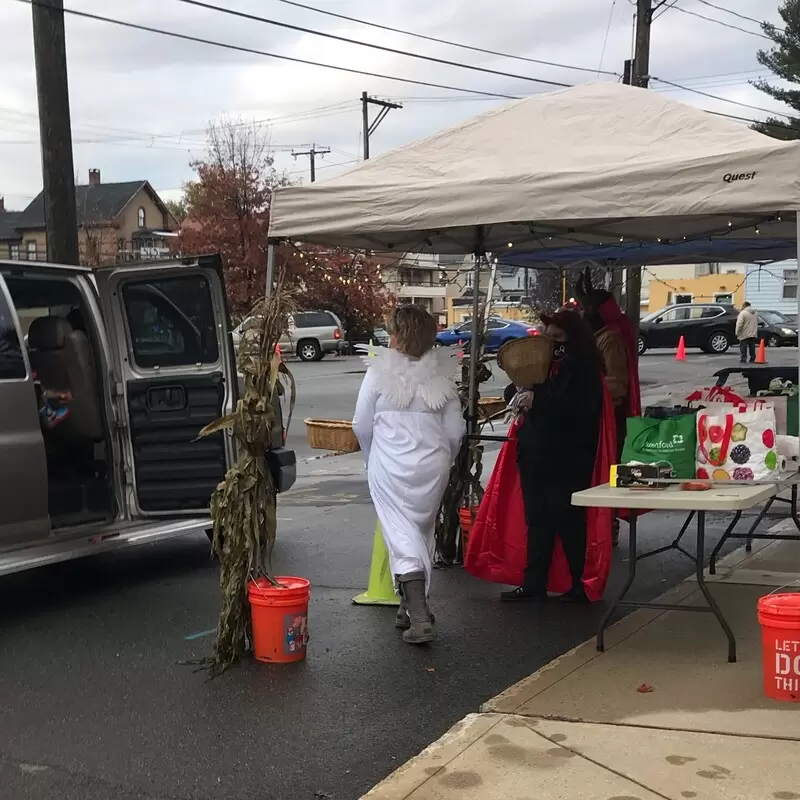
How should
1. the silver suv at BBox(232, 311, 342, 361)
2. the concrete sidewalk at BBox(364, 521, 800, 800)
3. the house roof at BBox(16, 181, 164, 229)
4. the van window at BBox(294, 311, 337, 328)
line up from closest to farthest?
the concrete sidewalk at BBox(364, 521, 800, 800) < the silver suv at BBox(232, 311, 342, 361) < the van window at BBox(294, 311, 337, 328) < the house roof at BBox(16, 181, 164, 229)

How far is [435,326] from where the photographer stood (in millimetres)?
5711

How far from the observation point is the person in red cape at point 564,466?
5.95 metres

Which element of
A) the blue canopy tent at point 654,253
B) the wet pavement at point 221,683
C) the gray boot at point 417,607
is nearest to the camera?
the wet pavement at point 221,683

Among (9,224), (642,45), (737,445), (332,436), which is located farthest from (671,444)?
(9,224)

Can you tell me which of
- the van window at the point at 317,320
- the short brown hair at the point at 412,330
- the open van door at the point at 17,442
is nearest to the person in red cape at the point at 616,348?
the short brown hair at the point at 412,330

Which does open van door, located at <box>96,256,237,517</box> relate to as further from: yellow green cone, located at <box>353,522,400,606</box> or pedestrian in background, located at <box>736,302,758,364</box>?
pedestrian in background, located at <box>736,302,758,364</box>

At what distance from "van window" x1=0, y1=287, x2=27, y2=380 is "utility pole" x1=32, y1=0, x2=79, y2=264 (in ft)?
14.9

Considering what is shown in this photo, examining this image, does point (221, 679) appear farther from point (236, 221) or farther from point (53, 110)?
point (236, 221)

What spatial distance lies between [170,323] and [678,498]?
3823mm

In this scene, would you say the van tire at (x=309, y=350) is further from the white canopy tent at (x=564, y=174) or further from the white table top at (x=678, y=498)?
the white table top at (x=678, y=498)

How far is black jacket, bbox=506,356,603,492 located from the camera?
591 centimetres

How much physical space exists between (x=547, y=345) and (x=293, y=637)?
7.23ft

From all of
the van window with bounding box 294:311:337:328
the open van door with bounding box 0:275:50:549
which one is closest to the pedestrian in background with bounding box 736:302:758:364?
the van window with bounding box 294:311:337:328

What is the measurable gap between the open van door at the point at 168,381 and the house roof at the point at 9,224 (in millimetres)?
61663
